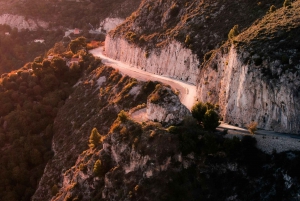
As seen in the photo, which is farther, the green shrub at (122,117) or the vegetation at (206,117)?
the green shrub at (122,117)

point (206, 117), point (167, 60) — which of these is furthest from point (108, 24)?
point (206, 117)

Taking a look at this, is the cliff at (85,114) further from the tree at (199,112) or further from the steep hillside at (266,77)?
the steep hillside at (266,77)

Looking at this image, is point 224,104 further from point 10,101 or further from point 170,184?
point 10,101

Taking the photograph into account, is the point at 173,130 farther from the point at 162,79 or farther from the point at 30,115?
the point at 30,115

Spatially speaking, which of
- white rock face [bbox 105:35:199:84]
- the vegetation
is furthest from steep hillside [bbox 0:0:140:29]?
the vegetation

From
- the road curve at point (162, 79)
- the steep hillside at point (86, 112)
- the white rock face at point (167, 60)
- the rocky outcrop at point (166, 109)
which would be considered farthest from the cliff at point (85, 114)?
the rocky outcrop at point (166, 109)
